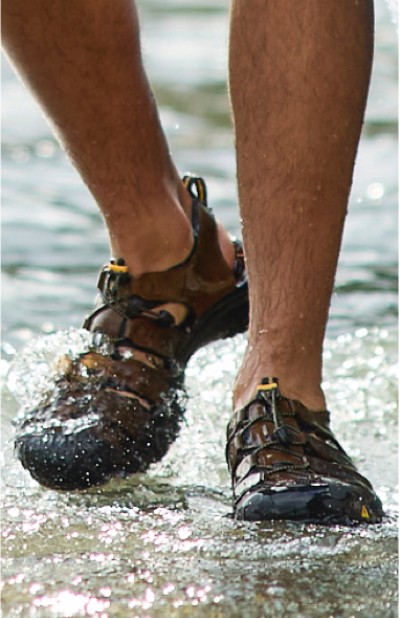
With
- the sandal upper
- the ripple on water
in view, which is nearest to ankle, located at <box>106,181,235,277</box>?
the ripple on water

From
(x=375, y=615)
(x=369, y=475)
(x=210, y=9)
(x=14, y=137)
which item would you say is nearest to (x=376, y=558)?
(x=375, y=615)

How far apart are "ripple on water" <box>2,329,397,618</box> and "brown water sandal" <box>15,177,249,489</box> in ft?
0.18

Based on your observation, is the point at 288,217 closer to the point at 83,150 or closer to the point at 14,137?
the point at 83,150

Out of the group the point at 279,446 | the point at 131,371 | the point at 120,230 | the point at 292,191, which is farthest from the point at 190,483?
the point at 292,191

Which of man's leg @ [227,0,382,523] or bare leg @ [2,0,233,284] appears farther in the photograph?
bare leg @ [2,0,233,284]

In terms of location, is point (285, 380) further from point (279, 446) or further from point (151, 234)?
point (151, 234)

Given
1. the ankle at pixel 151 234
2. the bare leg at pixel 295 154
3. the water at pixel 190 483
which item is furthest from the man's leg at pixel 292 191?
the ankle at pixel 151 234

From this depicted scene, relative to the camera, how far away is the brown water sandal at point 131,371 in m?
2.30

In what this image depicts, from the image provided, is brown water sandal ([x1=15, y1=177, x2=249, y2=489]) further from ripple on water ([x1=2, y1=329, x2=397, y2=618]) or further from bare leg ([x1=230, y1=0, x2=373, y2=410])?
bare leg ([x1=230, y1=0, x2=373, y2=410])

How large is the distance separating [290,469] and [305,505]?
97mm

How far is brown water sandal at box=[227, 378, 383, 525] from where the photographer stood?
2.05 metres

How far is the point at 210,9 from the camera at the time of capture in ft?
33.1

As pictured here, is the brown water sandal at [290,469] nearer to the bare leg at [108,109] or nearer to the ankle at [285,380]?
the ankle at [285,380]

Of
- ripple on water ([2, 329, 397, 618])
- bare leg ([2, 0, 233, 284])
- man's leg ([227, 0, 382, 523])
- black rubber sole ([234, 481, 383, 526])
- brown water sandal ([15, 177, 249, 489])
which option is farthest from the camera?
bare leg ([2, 0, 233, 284])
